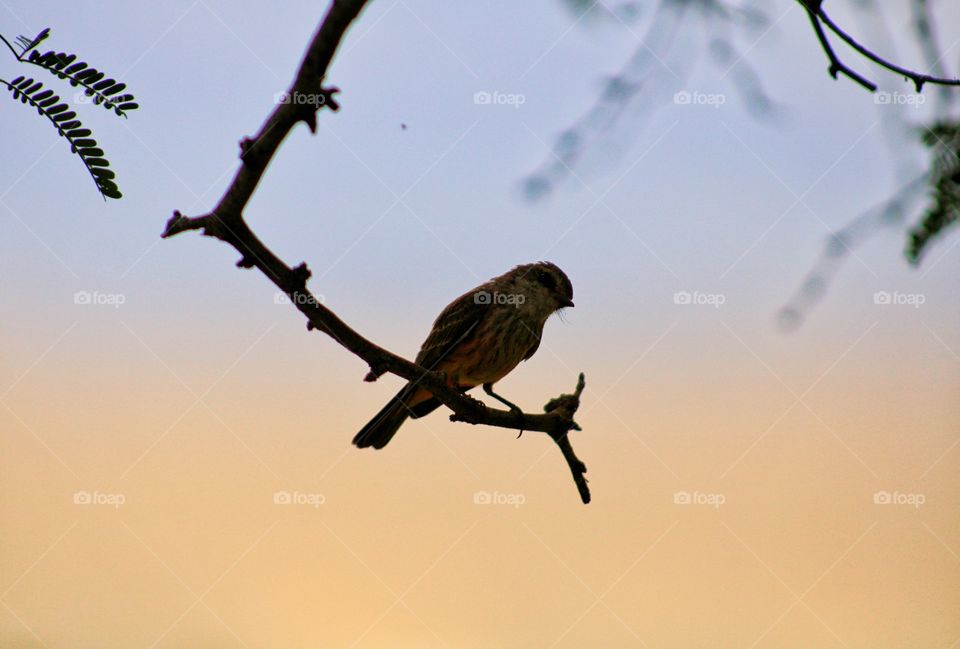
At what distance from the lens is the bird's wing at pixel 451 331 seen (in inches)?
278

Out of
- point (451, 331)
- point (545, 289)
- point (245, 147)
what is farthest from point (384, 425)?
point (245, 147)

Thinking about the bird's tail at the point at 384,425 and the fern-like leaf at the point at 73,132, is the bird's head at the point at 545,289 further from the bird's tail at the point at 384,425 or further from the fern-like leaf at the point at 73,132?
the fern-like leaf at the point at 73,132

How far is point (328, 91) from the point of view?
84.8 inches

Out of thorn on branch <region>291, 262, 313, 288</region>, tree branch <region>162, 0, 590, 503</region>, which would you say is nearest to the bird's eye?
tree branch <region>162, 0, 590, 503</region>

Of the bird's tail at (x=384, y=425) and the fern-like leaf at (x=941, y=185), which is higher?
the fern-like leaf at (x=941, y=185)

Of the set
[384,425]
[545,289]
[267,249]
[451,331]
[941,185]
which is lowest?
[384,425]

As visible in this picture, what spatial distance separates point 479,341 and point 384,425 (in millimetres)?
1031

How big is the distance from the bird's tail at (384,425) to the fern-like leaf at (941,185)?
475 centimetres

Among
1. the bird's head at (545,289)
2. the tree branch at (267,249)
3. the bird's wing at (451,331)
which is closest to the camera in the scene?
the tree branch at (267,249)

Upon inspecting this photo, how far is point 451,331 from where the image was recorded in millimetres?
7125

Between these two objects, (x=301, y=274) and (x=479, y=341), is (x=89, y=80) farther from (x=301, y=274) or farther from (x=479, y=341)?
(x=479, y=341)

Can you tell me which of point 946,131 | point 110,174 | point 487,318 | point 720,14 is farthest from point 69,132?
point 487,318

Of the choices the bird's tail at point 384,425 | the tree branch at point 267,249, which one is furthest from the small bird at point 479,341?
the tree branch at point 267,249

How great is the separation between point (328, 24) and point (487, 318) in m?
5.20
